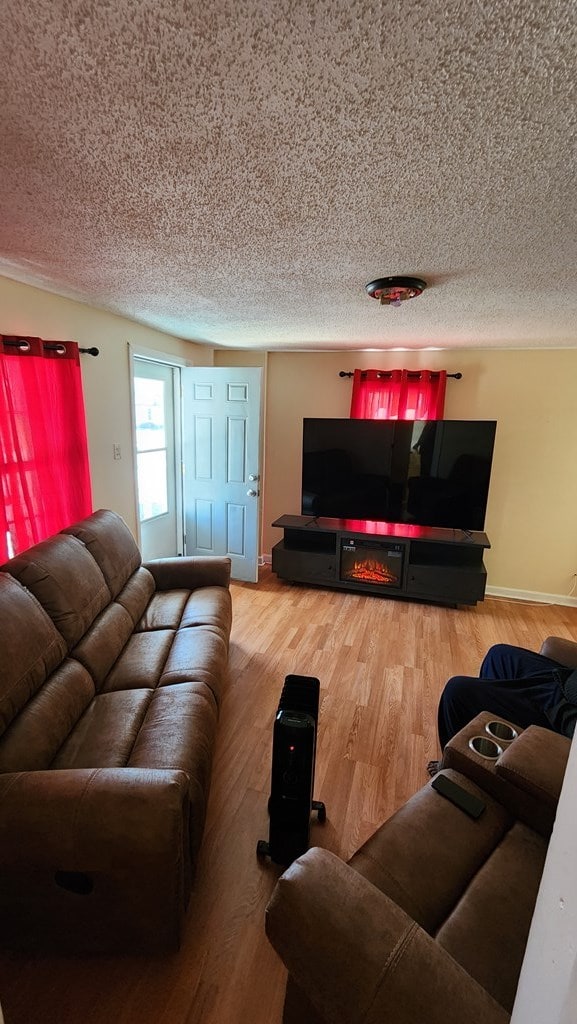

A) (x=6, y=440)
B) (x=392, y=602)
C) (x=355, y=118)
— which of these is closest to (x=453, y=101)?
(x=355, y=118)

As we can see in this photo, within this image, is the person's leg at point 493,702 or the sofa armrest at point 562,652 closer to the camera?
the person's leg at point 493,702

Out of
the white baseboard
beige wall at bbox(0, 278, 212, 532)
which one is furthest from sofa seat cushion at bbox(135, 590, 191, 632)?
the white baseboard

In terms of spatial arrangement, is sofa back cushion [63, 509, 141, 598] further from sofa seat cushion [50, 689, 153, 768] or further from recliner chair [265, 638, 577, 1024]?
recliner chair [265, 638, 577, 1024]

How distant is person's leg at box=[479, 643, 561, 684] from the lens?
197 cm

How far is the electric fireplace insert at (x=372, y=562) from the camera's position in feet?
12.2

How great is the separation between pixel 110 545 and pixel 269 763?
144cm

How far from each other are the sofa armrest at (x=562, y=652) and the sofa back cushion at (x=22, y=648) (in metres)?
2.30

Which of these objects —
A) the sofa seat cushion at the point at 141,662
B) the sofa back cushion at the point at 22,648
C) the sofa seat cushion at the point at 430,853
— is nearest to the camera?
the sofa seat cushion at the point at 430,853

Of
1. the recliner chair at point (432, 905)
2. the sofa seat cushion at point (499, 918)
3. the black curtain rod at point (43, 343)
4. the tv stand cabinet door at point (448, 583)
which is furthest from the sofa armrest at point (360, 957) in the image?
the tv stand cabinet door at point (448, 583)

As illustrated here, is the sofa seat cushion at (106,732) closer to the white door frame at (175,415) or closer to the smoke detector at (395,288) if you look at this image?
the white door frame at (175,415)

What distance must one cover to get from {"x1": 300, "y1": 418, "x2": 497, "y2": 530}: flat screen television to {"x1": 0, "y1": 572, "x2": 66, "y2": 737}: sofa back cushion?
265cm

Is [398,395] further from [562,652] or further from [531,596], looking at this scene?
[562,652]

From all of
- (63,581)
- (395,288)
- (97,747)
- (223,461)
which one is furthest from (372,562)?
(97,747)

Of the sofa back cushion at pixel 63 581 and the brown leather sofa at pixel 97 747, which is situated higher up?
the sofa back cushion at pixel 63 581
